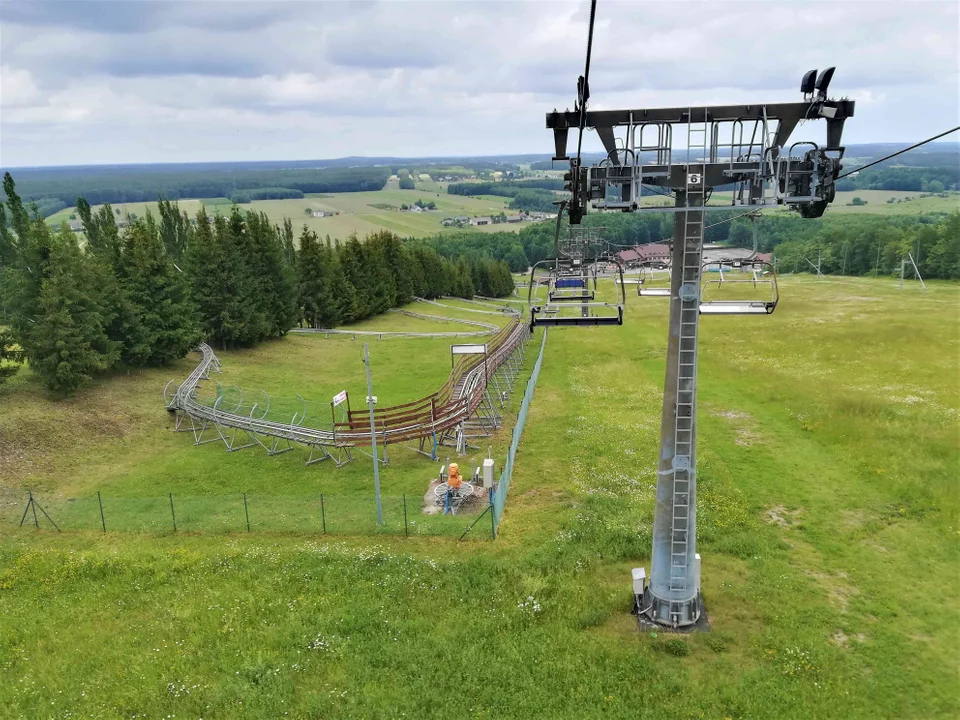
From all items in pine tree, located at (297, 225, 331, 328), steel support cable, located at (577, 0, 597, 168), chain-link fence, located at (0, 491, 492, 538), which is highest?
steel support cable, located at (577, 0, 597, 168)

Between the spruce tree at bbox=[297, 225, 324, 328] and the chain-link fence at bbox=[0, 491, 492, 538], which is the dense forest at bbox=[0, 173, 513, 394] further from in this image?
the chain-link fence at bbox=[0, 491, 492, 538]

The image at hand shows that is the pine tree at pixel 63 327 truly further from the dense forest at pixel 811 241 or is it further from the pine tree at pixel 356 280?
the dense forest at pixel 811 241

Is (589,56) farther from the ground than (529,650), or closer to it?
farther from the ground

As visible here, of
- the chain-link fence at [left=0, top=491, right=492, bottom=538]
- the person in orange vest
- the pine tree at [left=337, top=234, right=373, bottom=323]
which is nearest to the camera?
the chain-link fence at [left=0, top=491, right=492, bottom=538]

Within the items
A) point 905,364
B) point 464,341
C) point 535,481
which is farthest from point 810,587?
point 464,341

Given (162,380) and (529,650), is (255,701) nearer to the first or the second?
(529,650)

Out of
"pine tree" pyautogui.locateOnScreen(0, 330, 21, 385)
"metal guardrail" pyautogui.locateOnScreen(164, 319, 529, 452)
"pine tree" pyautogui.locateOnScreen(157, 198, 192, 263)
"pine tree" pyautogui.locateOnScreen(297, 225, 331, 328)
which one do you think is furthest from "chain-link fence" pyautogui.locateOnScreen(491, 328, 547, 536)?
"pine tree" pyautogui.locateOnScreen(157, 198, 192, 263)

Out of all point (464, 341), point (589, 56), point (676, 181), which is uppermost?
point (589, 56)
